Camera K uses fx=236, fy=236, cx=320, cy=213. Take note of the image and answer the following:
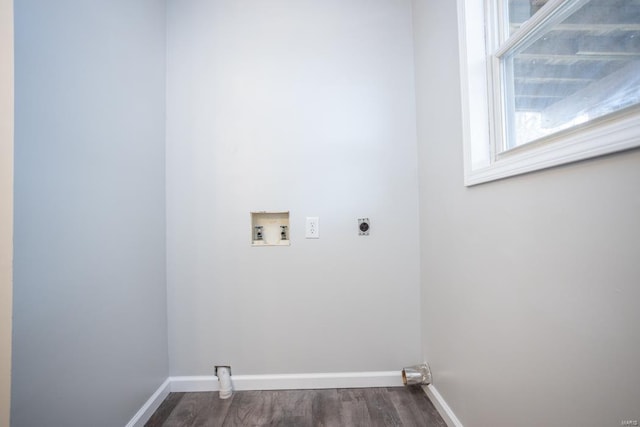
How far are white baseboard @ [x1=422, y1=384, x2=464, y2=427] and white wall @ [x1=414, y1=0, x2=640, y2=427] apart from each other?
0.12 feet

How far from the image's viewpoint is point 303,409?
1288 mm

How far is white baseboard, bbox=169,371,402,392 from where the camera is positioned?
56.6 inches

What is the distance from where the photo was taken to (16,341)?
0.71 m

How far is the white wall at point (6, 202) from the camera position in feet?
2.27

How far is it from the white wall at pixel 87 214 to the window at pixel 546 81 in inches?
61.1

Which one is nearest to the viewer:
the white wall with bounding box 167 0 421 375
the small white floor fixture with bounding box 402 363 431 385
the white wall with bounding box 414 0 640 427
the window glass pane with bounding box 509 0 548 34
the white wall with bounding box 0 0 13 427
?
the white wall with bounding box 414 0 640 427

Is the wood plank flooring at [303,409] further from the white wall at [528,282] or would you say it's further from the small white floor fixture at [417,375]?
the white wall at [528,282]

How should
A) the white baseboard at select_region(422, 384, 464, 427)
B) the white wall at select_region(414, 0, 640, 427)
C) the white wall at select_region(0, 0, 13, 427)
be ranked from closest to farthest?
the white wall at select_region(414, 0, 640, 427)
the white wall at select_region(0, 0, 13, 427)
the white baseboard at select_region(422, 384, 464, 427)

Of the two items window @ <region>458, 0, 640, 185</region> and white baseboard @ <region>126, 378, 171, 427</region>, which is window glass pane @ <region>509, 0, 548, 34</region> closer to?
window @ <region>458, 0, 640, 185</region>

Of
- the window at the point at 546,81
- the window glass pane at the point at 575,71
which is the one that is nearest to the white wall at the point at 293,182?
the window at the point at 546,81

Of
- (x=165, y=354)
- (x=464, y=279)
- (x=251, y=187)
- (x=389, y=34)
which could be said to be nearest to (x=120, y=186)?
(x=251, y=187)

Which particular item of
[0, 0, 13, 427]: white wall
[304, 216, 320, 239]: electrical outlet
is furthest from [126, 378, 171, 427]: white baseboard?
[304, 216, 320, 239]: electrical outlet

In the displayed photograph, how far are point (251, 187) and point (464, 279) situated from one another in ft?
4.07

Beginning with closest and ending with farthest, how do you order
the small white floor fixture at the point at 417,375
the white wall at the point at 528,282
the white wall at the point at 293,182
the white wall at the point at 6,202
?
1. the white wall at the point at 528,282
2. the white wall at the point at 6,202
3. the small white floor fixture at the point at 417,375
4. the white wall at the point at 293,182
